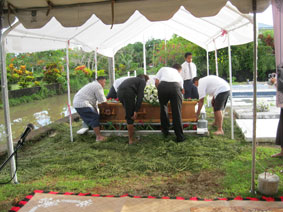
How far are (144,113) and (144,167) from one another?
6.82 feet

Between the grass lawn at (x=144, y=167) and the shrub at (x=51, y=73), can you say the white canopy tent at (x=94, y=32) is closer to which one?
the grass lawn at (x=144, y=167)

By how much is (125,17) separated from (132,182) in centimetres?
219

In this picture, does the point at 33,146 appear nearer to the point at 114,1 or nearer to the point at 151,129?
the point at 151,129

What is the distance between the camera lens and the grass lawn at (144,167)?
11.3 ft

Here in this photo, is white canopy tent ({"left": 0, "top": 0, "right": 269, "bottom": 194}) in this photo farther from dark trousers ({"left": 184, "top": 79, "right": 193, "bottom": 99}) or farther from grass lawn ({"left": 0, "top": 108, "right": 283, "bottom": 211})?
dark trousers ({"left": 184, "top": 79, "right": 193, "bottom": 99})

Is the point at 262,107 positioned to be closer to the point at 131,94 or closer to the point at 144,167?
the point at 131,94

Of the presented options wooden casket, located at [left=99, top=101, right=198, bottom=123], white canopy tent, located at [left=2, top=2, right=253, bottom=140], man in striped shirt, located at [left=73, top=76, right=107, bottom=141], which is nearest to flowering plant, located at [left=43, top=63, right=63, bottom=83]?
white canopy tent, located at [left=2, top=2, right=253, bottom=140]

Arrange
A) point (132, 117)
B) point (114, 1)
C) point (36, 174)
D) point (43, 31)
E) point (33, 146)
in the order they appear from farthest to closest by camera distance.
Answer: point (33, 146) < point (132, 117) < point (43, 31) < point (36, 174) < point (114, 1)

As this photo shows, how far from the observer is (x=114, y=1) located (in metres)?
3.05

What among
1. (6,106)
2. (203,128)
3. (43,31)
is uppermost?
(43,31)

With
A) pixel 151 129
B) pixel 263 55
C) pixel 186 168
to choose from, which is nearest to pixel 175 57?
pixel 263 55

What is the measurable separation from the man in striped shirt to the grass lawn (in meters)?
0.41

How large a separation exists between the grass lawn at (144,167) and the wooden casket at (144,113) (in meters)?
0.54

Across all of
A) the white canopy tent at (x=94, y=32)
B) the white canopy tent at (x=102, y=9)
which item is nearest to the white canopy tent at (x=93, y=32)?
the white canopy tent at (x=94, y=32)
